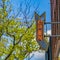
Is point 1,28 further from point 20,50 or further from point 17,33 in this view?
point 20,50

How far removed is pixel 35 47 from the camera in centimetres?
3859

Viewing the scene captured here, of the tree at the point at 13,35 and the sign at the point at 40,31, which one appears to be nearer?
the sign at the point at 40,31

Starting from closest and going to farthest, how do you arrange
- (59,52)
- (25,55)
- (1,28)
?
(59,52) → (1,28) → (25,55)

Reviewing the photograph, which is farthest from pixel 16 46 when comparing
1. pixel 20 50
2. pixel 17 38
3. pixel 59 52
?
pixel 59 52

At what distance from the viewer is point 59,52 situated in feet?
93.2

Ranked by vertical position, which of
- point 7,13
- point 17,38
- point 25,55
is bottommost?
point 25,55

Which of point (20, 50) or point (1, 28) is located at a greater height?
point (1, 28)

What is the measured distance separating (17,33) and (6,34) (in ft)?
3.99

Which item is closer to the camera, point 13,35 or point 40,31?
point 40,31

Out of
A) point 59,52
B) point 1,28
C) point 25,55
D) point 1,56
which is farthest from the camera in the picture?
point 25,55

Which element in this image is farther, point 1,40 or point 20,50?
point 20,50

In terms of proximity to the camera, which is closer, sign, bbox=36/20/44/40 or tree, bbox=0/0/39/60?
sign, bbox=36/20/44/40

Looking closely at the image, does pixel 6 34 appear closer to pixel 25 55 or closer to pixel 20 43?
pixel 20 43

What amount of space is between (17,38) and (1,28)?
7.11 ft
